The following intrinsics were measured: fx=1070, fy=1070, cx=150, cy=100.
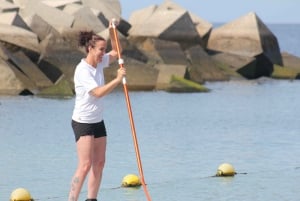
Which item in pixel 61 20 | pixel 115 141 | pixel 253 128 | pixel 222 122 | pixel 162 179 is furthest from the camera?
pixel 61 20

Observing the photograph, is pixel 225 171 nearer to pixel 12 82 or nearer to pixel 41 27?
pixel 12 82

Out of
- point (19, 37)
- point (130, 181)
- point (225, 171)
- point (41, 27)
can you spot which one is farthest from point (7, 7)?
point (130, 181)

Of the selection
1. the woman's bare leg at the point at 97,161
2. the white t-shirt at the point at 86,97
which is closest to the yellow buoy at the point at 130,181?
the woman's bare leg at the point at 97,161

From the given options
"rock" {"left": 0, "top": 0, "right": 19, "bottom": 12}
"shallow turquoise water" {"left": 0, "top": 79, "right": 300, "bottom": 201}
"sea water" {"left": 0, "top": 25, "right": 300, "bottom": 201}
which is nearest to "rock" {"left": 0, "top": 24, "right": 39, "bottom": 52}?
"sea water" {"left": 0, "top": 25, "right": 300, "bottom": 201}

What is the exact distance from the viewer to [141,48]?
38125 mm

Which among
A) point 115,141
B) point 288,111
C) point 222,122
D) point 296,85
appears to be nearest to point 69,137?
point 115,141

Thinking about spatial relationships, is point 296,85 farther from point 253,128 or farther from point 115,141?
point 115,141

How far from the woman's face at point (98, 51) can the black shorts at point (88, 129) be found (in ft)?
1.89

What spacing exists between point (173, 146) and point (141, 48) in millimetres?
20708

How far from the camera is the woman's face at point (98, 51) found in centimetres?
950

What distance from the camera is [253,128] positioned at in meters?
21.9

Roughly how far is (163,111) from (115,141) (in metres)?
8.16

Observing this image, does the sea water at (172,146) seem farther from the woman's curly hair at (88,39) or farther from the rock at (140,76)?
the woman's curly hair at (88,39)

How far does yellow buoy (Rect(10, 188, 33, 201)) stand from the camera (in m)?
11.4
